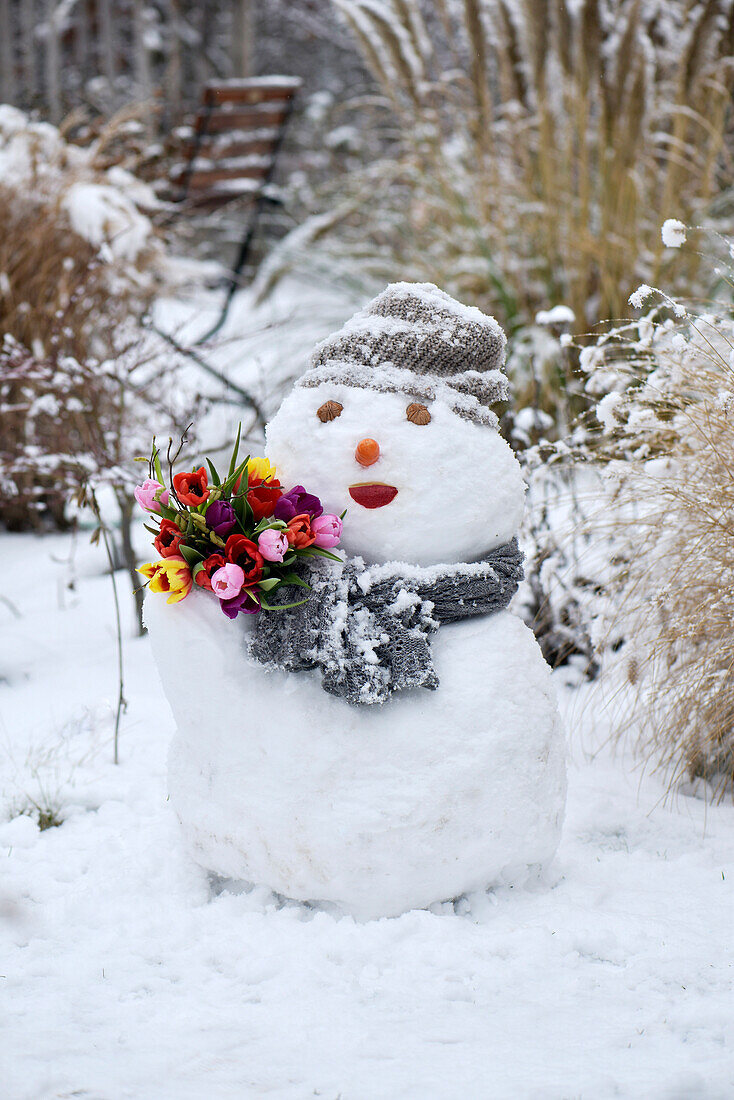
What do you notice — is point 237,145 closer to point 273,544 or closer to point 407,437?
point 407,437

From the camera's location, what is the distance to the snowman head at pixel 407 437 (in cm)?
148

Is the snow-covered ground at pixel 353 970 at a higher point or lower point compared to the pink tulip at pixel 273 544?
lower

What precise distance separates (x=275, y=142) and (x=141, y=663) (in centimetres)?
372

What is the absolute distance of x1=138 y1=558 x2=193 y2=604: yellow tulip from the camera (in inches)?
55.9

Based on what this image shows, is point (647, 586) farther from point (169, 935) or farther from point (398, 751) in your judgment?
point (169, 935)

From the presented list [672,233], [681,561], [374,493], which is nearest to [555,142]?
[672,233]

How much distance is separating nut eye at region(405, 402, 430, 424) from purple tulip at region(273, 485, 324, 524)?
0.20 m

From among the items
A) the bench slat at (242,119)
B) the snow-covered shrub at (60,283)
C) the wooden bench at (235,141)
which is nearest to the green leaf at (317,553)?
the snow-covered shrub at (60,283)

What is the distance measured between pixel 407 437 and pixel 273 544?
283 millimetres

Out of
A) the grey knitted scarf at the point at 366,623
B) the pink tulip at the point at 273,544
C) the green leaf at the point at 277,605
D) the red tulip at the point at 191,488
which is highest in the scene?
the red tulip at the point at 191,488

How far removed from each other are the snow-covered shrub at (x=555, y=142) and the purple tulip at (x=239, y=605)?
2462 mm

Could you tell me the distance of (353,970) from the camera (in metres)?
1.37

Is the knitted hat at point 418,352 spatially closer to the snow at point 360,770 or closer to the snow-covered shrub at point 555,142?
the snow at point 360,770

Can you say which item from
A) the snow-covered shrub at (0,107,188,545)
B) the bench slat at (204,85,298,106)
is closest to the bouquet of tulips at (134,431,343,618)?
the snow-covered shrub at (0,107,188,545)
